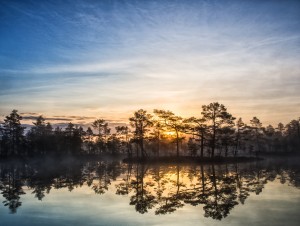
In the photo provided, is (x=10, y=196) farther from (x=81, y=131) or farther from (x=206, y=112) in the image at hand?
(x=81, y=131)

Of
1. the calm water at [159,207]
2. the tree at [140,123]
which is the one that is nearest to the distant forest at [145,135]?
the tree at [140,123]

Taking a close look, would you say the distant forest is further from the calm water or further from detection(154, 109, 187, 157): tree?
the calm water

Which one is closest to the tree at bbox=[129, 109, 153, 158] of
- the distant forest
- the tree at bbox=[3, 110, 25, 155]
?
the distant forest

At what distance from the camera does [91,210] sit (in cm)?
1728

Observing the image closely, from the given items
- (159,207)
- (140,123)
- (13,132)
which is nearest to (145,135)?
(140,123)

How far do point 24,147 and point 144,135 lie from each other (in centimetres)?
3673

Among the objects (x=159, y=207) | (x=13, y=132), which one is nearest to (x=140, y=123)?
(x=13, y=132)

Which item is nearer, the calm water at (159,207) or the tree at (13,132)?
the calm water at (159,207)

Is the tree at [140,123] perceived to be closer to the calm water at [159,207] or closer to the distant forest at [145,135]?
the distant forest at [145,135]

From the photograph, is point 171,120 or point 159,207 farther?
point 171,120

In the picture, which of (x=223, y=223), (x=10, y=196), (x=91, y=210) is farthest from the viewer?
(x=10, y=196)

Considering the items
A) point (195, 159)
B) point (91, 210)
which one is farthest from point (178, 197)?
point (195, 159)

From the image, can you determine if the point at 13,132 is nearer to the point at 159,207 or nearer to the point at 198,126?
the point at 198,126

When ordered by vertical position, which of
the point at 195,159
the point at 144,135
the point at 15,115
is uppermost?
the point at 15,115
